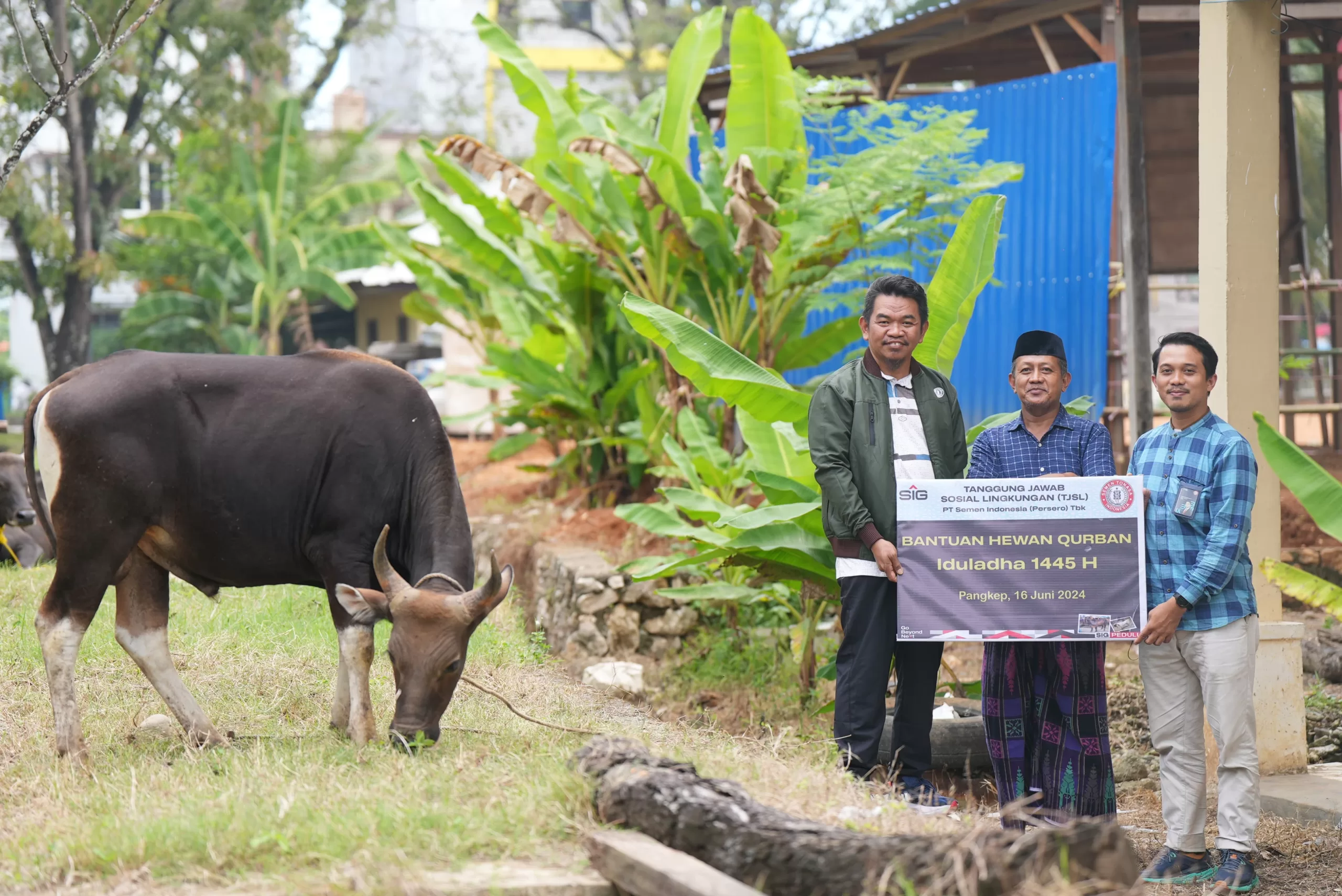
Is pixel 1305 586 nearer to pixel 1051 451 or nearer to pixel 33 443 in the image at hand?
pixel 1051 451

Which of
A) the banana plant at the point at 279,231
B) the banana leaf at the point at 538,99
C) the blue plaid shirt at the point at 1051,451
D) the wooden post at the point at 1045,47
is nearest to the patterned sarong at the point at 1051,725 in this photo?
the blue plaid shirt at the point at 1051,451

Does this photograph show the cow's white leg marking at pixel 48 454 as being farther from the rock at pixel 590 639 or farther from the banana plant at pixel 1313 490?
the banana plant at pixel 1313 490

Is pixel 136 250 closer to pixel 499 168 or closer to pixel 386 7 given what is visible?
pixel 386 7

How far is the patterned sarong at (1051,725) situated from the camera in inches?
202

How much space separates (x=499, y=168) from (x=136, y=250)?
16.0 metres

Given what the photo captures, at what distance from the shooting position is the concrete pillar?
6465mm

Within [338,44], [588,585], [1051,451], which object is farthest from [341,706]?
[338,44]

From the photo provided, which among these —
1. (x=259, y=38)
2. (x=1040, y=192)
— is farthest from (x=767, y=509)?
(x=259, y=38)

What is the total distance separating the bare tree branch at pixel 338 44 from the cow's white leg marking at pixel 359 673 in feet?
66.0

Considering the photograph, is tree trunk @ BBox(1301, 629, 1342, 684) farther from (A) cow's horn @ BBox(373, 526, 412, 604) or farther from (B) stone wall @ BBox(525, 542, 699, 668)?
(A) cow's horn @ BBox(373, 526, 412, 604)

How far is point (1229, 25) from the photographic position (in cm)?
667

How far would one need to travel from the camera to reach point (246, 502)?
5633mm

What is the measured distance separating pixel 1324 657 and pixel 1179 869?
3.74 m

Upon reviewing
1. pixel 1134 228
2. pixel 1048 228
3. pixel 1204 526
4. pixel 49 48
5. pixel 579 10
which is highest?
pixel 579 10
